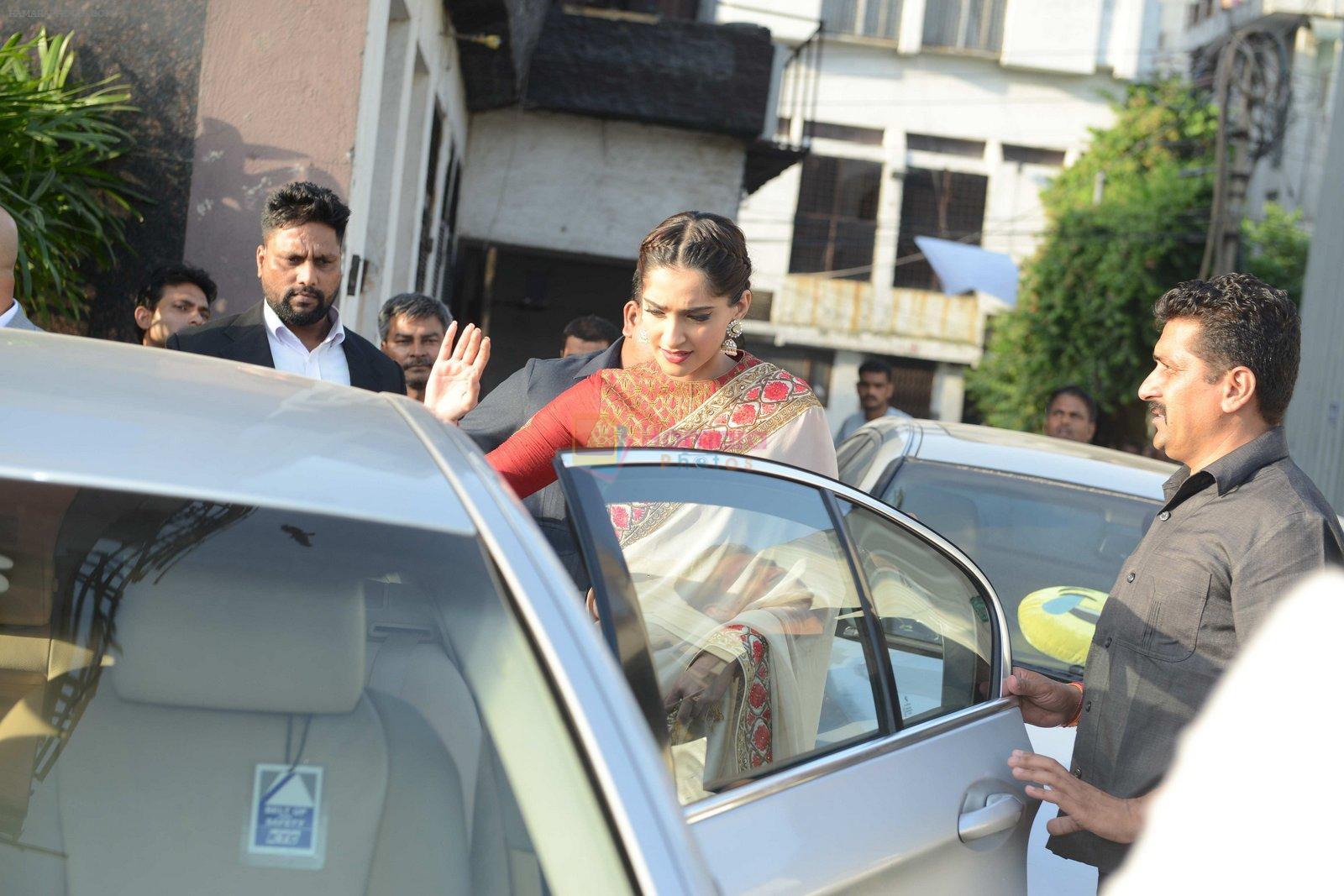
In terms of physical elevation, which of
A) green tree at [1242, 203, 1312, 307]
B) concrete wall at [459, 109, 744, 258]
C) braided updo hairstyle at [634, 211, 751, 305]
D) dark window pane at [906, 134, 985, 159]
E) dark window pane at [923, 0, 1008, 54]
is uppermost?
dark window pane at [923, 0, 1008, 54]

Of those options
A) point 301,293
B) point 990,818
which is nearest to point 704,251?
point 990,818

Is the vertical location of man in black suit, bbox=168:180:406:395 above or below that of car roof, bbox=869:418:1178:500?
above

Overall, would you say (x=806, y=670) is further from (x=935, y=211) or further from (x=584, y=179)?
(x=935, y=211)

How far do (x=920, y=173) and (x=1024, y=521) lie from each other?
24.7m

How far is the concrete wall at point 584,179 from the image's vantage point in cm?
1300

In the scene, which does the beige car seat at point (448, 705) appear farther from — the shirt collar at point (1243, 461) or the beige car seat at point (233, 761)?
the shirt collar at point (1243, 461)

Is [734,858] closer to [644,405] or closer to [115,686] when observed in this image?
[115,686]

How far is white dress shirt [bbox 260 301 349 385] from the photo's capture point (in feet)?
13.9

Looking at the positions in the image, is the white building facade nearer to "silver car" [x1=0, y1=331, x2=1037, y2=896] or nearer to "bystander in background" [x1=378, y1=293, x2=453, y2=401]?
"bystander in background" [x1=378, y1=293, x2=453, y2=401]

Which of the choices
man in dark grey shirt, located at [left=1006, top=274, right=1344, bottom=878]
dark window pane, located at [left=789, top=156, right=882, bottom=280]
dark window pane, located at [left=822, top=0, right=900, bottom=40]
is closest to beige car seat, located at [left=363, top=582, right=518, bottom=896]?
man in dark grey shirt, located at [left=1006, top=274, right=1344, bottom=878]

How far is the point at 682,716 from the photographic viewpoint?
85.2 inches

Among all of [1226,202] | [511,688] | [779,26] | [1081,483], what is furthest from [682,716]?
[779,26]

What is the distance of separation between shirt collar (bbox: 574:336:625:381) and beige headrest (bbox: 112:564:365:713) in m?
1.33

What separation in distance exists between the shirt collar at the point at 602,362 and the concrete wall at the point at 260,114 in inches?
115
